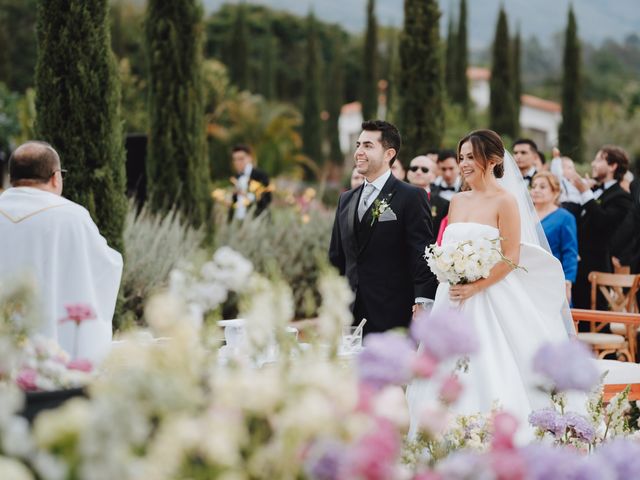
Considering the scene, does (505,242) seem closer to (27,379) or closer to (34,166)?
(34,166)

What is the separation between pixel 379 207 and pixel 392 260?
34 cm

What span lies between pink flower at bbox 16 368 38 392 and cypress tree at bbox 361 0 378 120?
36108 millimetres

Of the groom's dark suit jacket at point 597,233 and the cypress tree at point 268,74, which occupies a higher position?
the cypress tree at point 268,74

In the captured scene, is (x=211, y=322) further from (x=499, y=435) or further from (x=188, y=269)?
(x=499, y=435)

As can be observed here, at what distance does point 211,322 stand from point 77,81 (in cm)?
619

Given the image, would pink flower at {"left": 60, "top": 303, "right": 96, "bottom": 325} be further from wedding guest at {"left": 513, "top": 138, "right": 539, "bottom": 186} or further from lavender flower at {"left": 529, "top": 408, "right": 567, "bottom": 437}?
wedding guest at {"left": 513, "top": 138, "right": 539, "bottom": 186}

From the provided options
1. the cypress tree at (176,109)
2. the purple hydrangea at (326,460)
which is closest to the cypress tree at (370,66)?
the cypress tree at (176,109)

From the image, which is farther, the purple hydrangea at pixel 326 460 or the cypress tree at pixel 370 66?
the cypress tree at pixel 370 66

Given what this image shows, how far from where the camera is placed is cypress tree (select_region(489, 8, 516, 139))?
28.9 metres

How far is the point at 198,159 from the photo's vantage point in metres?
10.9

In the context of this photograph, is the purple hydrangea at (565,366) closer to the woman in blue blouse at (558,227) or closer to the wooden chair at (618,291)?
the woman in blue blouse at (558,227)

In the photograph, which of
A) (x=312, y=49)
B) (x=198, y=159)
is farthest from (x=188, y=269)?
(x=312, y=49)

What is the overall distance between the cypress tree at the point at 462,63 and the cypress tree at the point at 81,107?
29.3 metres

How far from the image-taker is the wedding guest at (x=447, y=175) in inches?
349
